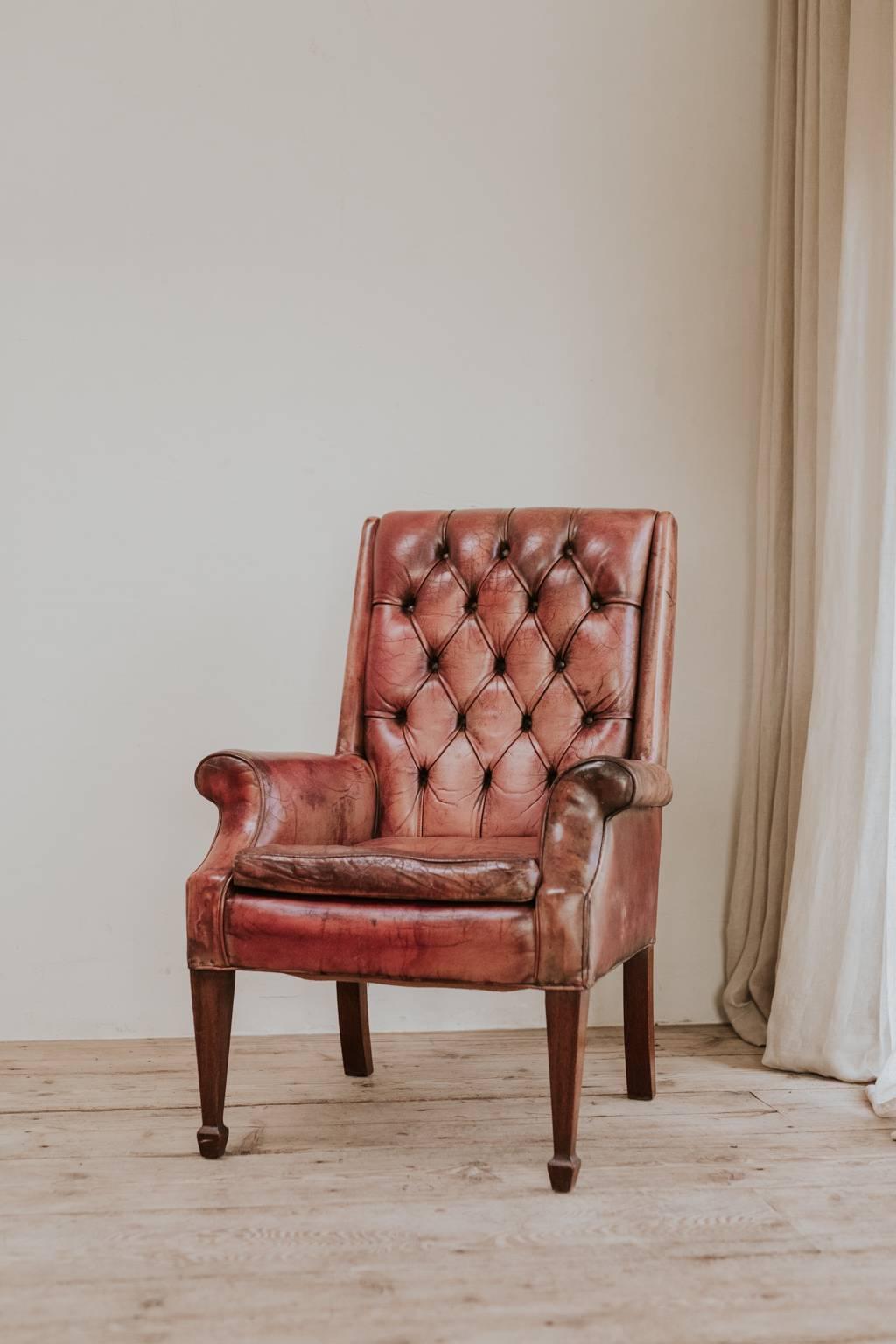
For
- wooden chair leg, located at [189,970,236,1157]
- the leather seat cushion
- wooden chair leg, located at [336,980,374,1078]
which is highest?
the leather seat cushion

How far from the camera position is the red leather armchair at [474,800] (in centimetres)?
163

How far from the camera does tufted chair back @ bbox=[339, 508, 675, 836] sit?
2131mm

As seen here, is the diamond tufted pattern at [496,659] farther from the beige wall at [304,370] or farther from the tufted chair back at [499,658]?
the beige wall at [304,370]

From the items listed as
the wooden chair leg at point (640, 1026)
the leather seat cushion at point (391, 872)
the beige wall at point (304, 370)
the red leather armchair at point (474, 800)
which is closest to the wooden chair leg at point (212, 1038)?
the red leather armchair at point (474, 800)

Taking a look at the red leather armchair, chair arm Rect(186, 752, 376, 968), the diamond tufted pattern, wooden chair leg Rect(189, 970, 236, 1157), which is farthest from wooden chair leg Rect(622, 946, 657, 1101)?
wooden chair leg Rect(189, 970, 236, 1157)

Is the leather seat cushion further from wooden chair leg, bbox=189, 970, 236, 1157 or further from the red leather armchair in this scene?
wooden chair leg, bbox=189, 970, 236, 1157

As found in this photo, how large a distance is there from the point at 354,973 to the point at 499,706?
70 centimetres

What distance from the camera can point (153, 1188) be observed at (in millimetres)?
1620

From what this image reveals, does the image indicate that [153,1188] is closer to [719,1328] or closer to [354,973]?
[354,973]

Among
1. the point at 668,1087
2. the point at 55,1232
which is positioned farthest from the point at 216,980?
the point at 668,1087

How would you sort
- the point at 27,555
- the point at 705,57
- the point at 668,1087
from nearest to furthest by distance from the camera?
the point at 668,1087 → the point at 27,555 → the point at 705,57

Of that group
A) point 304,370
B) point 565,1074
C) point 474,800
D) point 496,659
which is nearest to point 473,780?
point 474,800

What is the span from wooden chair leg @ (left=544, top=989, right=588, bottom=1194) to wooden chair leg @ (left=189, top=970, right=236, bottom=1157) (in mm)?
509

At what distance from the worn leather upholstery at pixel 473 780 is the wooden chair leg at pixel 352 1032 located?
326 millimetres
